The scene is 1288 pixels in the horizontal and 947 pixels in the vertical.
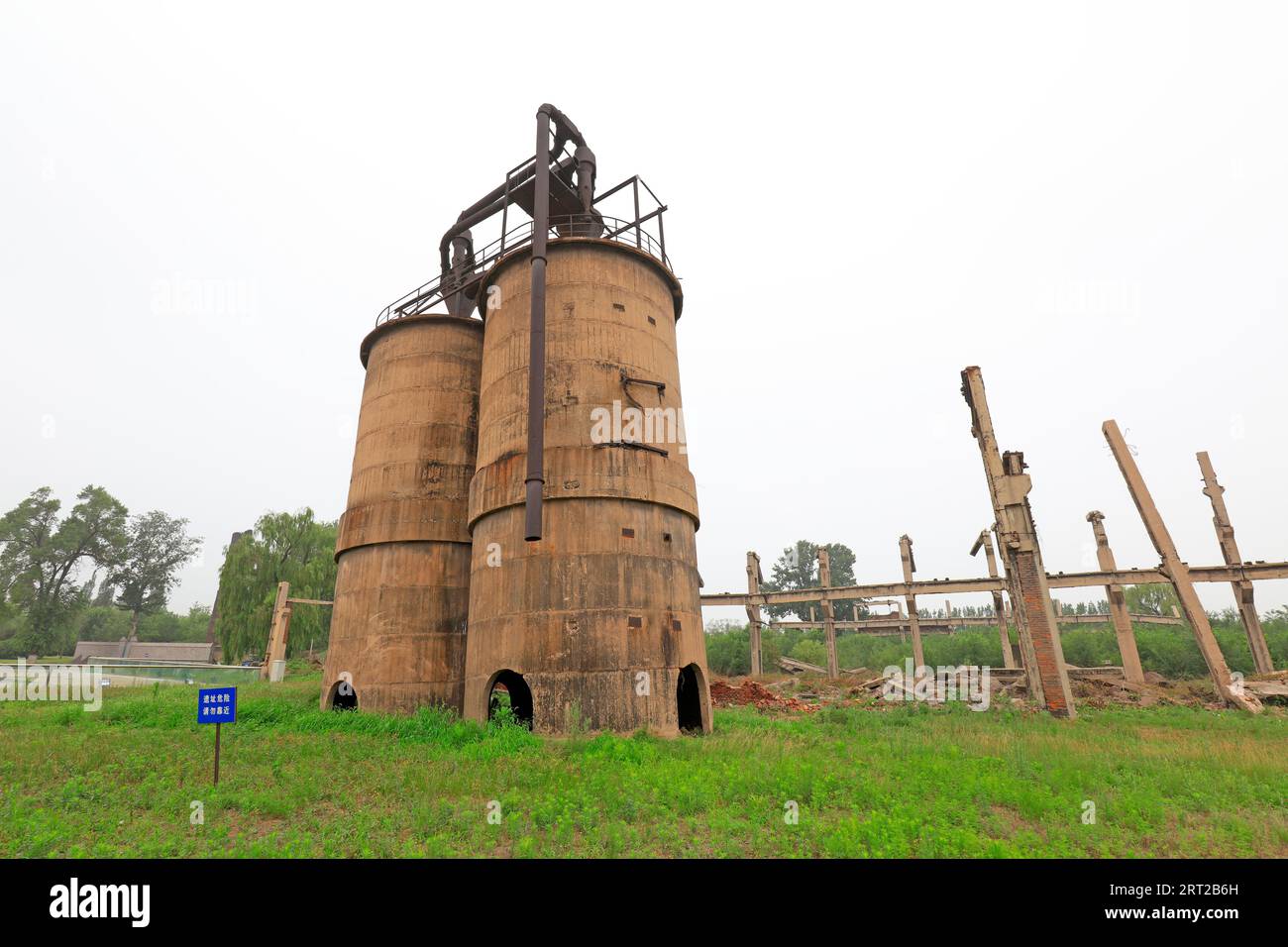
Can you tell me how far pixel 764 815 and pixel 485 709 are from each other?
26.0ft

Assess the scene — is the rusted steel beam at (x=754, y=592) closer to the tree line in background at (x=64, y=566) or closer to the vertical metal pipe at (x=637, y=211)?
the vertical metal pipe at (x=637, y=211)

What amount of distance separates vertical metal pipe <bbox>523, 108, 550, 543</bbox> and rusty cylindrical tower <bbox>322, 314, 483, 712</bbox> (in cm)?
542

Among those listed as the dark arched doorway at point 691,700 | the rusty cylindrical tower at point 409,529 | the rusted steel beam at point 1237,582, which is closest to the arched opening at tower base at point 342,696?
the rusty cylindrical tower at point 409,529

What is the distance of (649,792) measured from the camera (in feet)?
27.0

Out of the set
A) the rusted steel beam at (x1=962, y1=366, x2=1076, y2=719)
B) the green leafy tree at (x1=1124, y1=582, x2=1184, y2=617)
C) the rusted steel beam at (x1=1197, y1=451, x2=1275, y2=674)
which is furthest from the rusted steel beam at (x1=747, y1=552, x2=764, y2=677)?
the green leafy tree at (x1=1124, y1=582, x2=1184, y2=617)

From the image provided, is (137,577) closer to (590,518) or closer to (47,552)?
(47,552)

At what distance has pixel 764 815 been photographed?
7.37 m

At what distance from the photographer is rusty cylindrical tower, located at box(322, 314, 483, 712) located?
16828mm

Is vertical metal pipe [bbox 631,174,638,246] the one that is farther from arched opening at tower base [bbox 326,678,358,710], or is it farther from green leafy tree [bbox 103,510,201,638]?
green leafy tree [bbox 103,510,201,638]

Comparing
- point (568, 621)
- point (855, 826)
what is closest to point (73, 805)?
point (568, 621)

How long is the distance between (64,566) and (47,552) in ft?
7.29

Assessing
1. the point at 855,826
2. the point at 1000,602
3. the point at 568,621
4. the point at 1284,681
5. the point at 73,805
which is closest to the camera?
the point at 855,826

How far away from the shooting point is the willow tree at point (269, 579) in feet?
130
